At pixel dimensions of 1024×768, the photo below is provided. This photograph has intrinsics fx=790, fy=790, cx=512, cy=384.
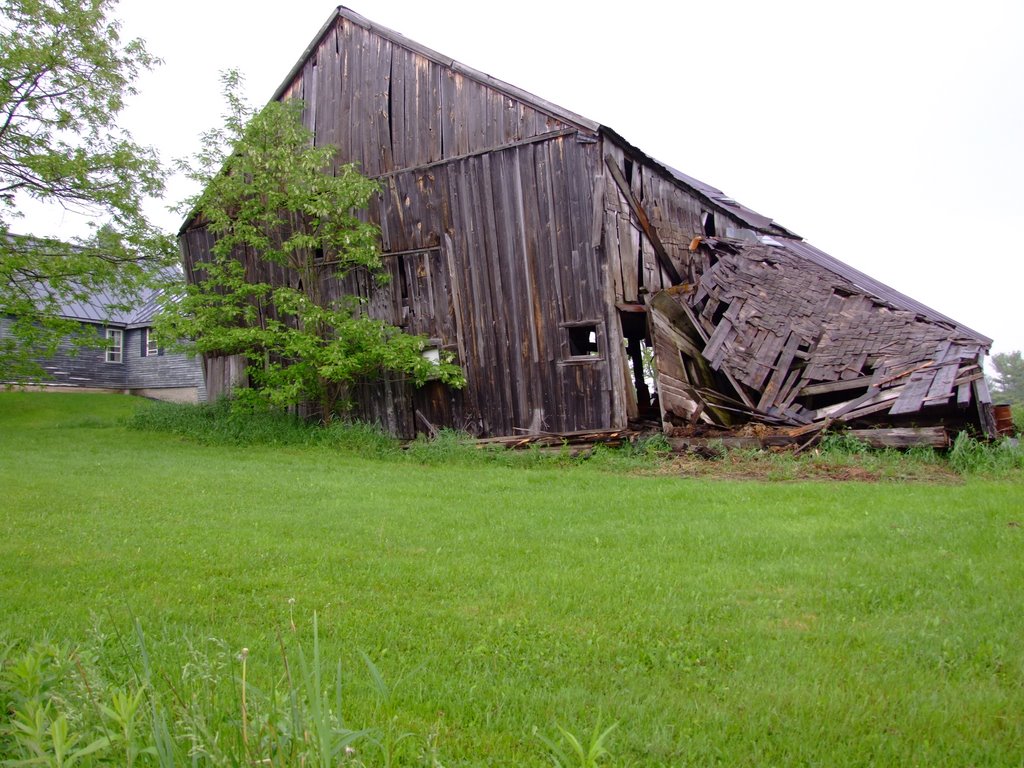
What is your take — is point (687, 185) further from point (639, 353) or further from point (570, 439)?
point (570, 439)

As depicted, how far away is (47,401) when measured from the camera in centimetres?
3017

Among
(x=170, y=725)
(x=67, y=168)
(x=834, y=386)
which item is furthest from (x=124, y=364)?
(x=170, y=725)

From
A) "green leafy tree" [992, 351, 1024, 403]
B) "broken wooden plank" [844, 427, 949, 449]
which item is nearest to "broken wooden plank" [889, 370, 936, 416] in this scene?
"broken wooden plank" [844, 427, 949, 449]

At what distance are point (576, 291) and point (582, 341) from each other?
1206 mm

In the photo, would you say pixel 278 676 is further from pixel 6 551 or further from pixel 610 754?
pixel 6 551

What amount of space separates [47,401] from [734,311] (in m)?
26.6

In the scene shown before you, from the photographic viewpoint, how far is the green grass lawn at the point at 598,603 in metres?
3.68

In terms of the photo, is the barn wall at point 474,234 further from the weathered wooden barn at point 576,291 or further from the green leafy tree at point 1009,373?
the green leafy tree at point 1009,373

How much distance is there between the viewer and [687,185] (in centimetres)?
1870

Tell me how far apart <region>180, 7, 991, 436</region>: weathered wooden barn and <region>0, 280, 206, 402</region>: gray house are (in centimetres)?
1747

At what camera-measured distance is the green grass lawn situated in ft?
12.1

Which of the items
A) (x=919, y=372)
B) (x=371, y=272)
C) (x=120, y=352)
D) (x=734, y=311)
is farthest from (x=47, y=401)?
(x=919, y=372)

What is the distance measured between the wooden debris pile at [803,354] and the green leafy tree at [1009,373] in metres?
51.4

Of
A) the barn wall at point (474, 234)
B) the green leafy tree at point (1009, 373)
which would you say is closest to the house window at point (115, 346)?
the barn wall at point (474, 234)
